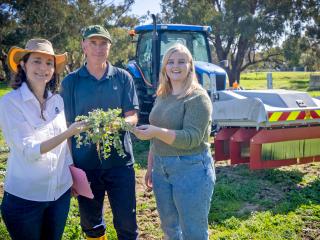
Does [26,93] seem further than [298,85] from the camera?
No

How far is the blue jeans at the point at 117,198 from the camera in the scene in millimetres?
3207

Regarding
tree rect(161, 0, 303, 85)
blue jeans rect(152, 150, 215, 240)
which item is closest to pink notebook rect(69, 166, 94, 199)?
blue jeans rect(152, 150, 215, 240)

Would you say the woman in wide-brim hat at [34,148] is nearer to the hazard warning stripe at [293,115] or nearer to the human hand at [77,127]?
the human hand at [77,127]

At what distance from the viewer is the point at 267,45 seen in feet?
82.1

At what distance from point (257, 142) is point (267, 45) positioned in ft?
67.0

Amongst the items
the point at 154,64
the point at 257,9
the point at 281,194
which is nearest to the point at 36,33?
the point at 257,9

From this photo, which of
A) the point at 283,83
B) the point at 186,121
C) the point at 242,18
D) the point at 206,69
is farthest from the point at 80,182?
the point at 283,83

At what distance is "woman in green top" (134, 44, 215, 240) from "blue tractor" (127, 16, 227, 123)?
18.5 ft

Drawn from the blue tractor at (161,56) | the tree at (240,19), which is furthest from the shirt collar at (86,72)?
the tree at (240,19)

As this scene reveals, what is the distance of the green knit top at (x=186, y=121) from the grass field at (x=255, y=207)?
172cm

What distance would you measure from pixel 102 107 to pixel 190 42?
6.66 m

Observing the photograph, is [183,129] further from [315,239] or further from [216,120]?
[216,120]

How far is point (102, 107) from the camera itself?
3.12m

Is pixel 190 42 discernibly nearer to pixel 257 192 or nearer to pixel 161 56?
pixel 161 56
